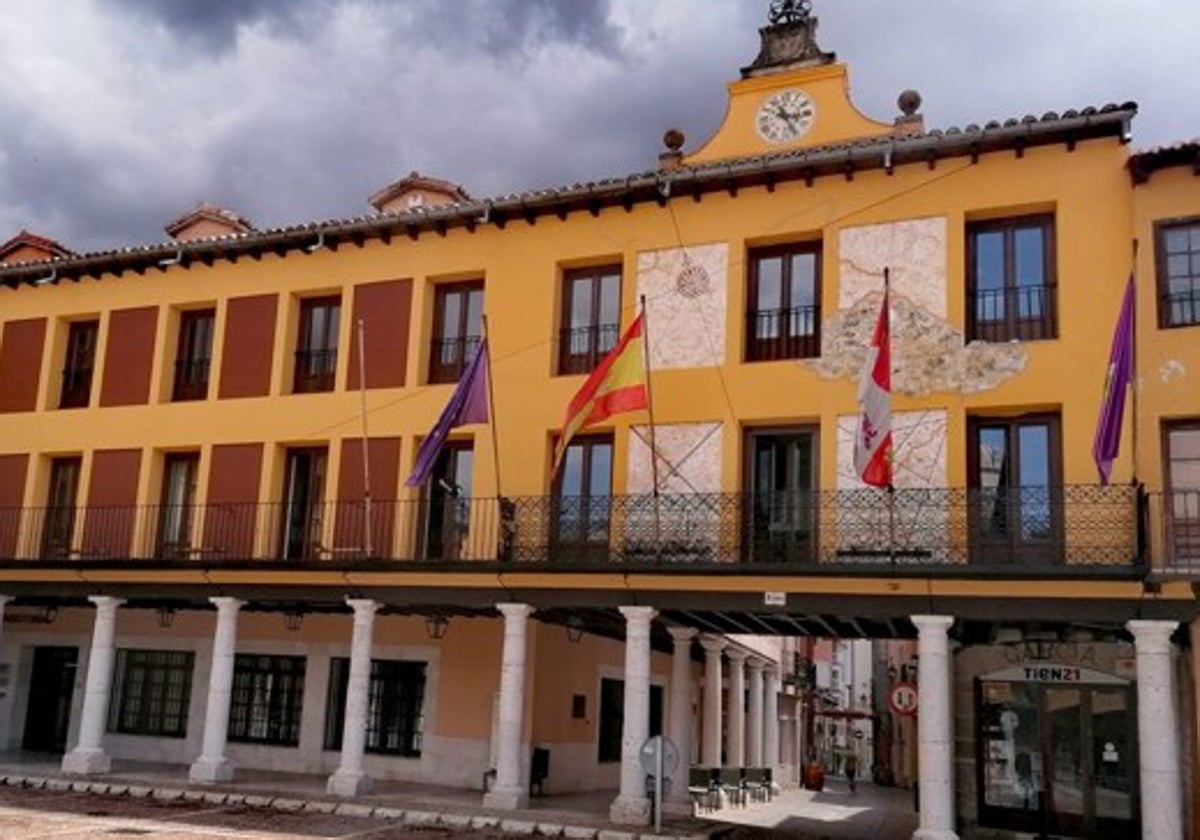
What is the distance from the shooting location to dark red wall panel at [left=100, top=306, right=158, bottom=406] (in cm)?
2425

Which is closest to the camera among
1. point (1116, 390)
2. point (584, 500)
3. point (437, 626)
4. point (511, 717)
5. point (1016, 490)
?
Result: point (1116, 390)

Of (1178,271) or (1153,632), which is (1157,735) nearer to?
(1153,632)

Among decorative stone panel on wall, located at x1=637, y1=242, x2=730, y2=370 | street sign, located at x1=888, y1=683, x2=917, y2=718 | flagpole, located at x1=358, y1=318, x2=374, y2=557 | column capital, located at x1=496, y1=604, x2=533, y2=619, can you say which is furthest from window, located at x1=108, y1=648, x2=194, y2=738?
street sign, located at x1=888, y1=683, x2=917, y2=718

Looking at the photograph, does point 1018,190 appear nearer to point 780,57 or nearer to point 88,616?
point 780,57

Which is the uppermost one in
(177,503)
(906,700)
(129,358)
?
(129,358)

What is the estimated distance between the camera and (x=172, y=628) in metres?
25.6

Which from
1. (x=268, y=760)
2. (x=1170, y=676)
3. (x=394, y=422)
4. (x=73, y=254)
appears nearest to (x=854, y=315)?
(x=1170, y=676)

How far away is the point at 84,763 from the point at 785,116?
16.5 m

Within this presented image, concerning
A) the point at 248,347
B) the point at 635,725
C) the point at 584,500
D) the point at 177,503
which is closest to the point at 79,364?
the point at 177,503

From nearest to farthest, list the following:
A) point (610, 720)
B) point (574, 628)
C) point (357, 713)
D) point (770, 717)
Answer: point (357, 713)
point (574, 628)
point (610, 720)
point (770, 717)

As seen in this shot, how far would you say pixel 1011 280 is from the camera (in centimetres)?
1778

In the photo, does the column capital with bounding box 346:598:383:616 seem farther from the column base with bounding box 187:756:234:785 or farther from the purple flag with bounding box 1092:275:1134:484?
the purple flag with bounding box 1092:275:1134:484

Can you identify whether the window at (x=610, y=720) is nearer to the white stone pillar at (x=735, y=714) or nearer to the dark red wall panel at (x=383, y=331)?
the white stone pillar at (x=735, y=714)

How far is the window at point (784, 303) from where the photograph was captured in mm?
18953
